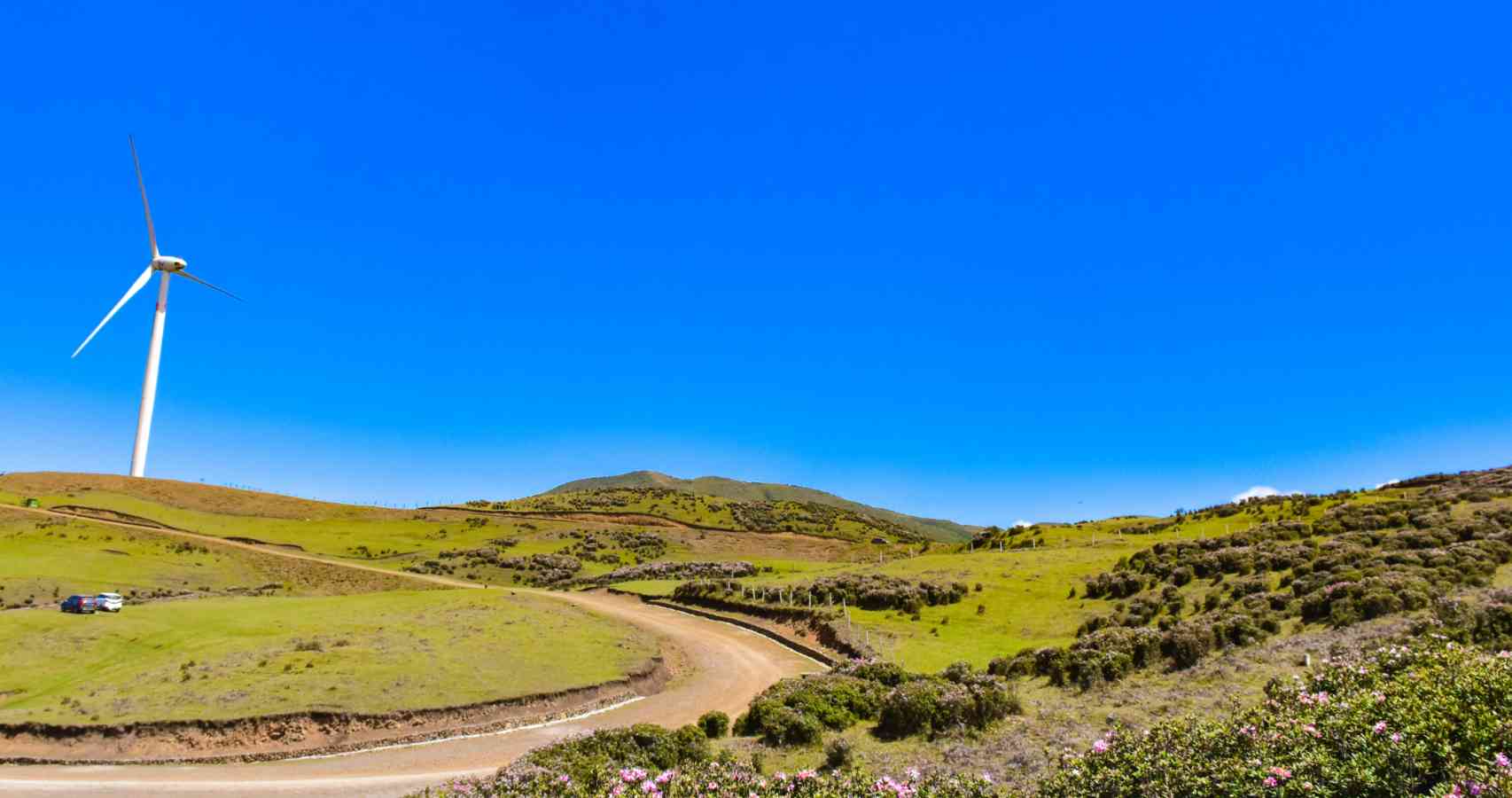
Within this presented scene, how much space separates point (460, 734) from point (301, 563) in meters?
70.6

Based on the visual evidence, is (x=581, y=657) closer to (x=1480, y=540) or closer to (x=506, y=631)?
(x=506, y=631)

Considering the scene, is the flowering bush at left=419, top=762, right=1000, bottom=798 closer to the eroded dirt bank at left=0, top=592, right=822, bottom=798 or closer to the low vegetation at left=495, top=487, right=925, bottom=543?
the eroded dirt bank at left=0, top=592, right=822, bottom=798

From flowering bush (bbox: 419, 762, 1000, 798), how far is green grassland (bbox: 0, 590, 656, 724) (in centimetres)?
1883

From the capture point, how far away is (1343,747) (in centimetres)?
1082

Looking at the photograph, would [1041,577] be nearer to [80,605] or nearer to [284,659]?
[284,659]

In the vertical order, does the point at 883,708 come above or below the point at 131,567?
below

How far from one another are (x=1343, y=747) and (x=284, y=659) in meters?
39.3

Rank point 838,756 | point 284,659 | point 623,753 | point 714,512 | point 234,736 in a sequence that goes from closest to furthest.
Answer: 1. point 838,756
2. point 623,753
3. point 234,736
4. point 284,659
5. point 714,512

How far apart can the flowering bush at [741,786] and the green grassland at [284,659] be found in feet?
61.8

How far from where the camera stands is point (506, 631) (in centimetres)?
4225

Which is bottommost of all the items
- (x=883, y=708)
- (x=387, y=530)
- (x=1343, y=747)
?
(x=883, y=708)

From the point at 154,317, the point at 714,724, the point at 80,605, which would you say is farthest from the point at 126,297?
the point at 714,724

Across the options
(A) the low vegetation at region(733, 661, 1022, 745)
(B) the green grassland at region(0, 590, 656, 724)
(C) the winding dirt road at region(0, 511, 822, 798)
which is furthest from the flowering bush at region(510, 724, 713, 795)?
(B) the green grassland at region(0, 590, 656, 724)

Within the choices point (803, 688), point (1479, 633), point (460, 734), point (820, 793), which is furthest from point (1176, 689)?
point (460, 734)
